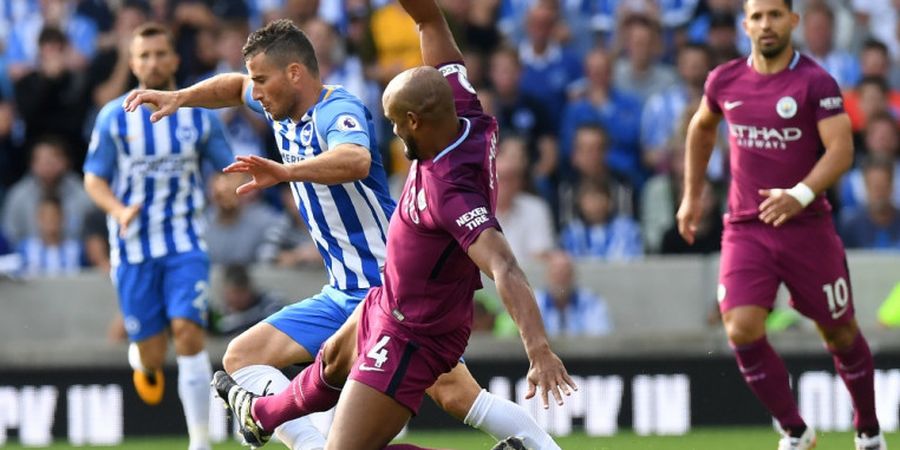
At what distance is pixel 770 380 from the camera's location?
8.69m

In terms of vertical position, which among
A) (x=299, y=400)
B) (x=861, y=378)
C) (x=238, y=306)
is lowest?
(x=238, y=306)

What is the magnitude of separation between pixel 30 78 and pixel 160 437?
411 cm

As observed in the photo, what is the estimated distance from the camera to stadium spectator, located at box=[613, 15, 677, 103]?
14.4 m

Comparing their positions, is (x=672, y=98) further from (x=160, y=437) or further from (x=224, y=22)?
(x=160, y=437)

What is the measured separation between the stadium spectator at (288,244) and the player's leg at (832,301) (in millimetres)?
4765

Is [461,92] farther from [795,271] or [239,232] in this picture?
[239,232]

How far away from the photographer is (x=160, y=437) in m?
11.8

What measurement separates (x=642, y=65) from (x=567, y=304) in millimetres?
2764

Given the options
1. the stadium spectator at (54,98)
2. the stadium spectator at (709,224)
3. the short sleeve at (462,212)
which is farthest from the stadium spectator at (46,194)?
the short sleeve at (462,212)

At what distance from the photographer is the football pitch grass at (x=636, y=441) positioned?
33.7 ft

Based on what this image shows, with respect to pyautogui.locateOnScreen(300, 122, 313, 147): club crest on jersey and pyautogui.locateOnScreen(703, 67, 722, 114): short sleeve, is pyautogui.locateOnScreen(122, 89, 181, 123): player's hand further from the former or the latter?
pyautogui.locateOnScreen(703, 67, 722, 114): short sleeve

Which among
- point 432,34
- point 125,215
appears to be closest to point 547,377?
point 432,34

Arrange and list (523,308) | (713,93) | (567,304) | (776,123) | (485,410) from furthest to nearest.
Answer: (567,304) → (713,93) → (776,123) → (485,410) → (523,308)

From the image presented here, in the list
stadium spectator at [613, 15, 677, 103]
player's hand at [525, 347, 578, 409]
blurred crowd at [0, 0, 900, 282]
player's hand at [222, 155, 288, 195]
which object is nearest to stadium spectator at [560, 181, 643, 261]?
blurred crowd at [0, 0, 900, 282]
